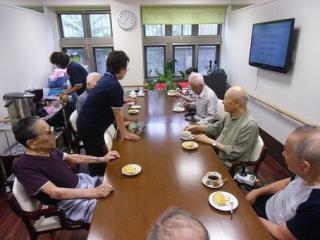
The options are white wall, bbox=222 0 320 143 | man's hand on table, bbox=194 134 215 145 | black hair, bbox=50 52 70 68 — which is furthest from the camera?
black hair, bbox=50 52 70 68

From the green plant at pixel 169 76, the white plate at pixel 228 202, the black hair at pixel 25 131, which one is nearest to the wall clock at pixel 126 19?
the green plant at pixel 169 76

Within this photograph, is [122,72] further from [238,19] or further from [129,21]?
[238,19]

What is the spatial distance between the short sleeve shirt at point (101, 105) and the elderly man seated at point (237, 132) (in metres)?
0.83

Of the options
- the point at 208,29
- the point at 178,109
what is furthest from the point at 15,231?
the point at 208,29

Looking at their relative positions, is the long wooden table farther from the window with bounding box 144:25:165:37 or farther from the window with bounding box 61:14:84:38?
the window with bounding box 61:14:84:38

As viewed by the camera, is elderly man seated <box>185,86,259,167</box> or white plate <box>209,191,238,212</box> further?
elderly man seated <box>185,86,259,167</box>

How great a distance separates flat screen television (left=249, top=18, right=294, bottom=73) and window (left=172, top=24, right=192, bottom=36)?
1.79m

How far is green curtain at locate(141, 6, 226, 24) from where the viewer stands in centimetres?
482

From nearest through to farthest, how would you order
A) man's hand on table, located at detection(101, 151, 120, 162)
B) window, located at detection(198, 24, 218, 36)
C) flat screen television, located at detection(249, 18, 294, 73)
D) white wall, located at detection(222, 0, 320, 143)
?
man's hand on table, located at detection(101, 151, 120, 162)
white wall, located at detection(222, 0, 320, 143)
flat screen television, located at detection(249, 18, 294, 73)
window, located at detection(198, 24, 218, 36)

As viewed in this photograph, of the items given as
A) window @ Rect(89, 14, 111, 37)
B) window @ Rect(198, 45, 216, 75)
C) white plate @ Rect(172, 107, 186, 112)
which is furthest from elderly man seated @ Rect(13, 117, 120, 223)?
window @ Rect(198, 45, 216, 75)

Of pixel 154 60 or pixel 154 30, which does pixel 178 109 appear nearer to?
pixel 154 60

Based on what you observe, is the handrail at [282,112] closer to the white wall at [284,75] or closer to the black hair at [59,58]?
the white wall at [284,75]

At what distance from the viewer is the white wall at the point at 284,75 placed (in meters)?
2.47

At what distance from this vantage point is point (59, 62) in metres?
3.42
